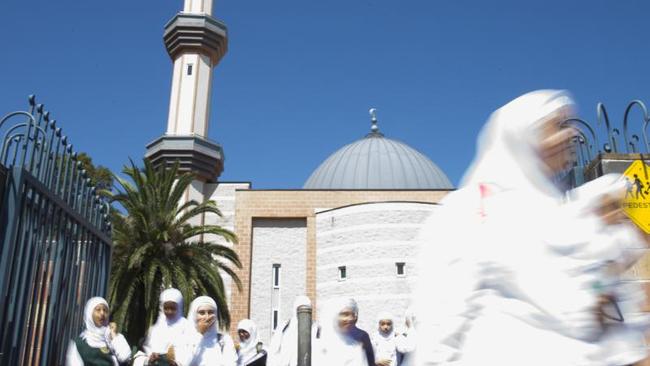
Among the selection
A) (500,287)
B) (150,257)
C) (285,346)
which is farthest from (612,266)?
(150,257)

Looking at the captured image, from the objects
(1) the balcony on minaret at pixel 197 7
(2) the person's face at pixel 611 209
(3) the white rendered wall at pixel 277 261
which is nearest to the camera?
(2) the person's face at pixel 611 209

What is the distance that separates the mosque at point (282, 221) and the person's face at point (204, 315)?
57.3 feet

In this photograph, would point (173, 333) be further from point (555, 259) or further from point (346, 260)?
point (346, 260)

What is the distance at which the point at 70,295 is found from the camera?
5.99 m

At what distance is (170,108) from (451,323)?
26025mm

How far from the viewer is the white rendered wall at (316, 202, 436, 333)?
23000 mm

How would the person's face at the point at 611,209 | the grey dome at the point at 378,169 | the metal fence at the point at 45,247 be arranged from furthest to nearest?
the grey dome at the point at 378,169 → the metal fence at the point at 45,247 → the person's face at the point at 611,209

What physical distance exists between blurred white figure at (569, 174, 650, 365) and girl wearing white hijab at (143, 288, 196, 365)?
4.88 m

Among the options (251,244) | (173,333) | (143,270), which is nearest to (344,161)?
(251,244)

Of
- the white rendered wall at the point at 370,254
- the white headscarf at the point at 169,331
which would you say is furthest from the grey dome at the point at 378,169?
the white headscarf at the point at 169,331

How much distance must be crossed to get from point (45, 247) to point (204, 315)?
1.63 metres

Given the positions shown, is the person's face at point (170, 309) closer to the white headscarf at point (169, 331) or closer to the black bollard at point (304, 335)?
the white headscarf at point (169, 331)

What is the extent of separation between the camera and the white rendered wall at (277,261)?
24594 millimetres

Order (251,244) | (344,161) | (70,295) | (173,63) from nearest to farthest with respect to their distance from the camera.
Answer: (70,295), (251,244), (173,63), (344,161)
